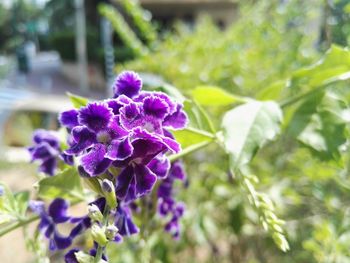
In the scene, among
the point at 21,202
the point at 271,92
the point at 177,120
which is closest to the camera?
the point at 177,120

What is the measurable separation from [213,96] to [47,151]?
0.84 ft

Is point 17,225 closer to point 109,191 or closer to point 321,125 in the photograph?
point 109,191

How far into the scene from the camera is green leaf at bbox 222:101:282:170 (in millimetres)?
513

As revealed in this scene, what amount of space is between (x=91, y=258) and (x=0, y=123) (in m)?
6.55

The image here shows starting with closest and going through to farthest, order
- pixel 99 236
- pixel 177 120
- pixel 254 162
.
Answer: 1. pixel 99 236
2. pixel 177 120
3. pixel 254 162

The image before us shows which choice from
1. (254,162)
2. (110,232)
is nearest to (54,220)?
(110,232)

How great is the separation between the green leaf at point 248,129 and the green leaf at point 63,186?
0.19 meters

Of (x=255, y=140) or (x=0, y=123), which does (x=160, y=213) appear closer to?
(x=255, y=140)

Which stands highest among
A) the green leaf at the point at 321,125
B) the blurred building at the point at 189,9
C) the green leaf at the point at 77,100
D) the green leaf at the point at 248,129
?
the green leaf at the point at 77,100

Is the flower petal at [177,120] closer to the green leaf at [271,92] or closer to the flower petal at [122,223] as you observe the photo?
the flower petal at [122,223]

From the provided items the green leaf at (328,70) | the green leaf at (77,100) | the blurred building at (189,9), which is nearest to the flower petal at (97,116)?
the green leaf at (77,100)

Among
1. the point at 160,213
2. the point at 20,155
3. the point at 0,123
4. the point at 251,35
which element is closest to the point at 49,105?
the point at 0,123

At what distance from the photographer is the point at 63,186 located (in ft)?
1.81

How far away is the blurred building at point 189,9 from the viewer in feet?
40.3
